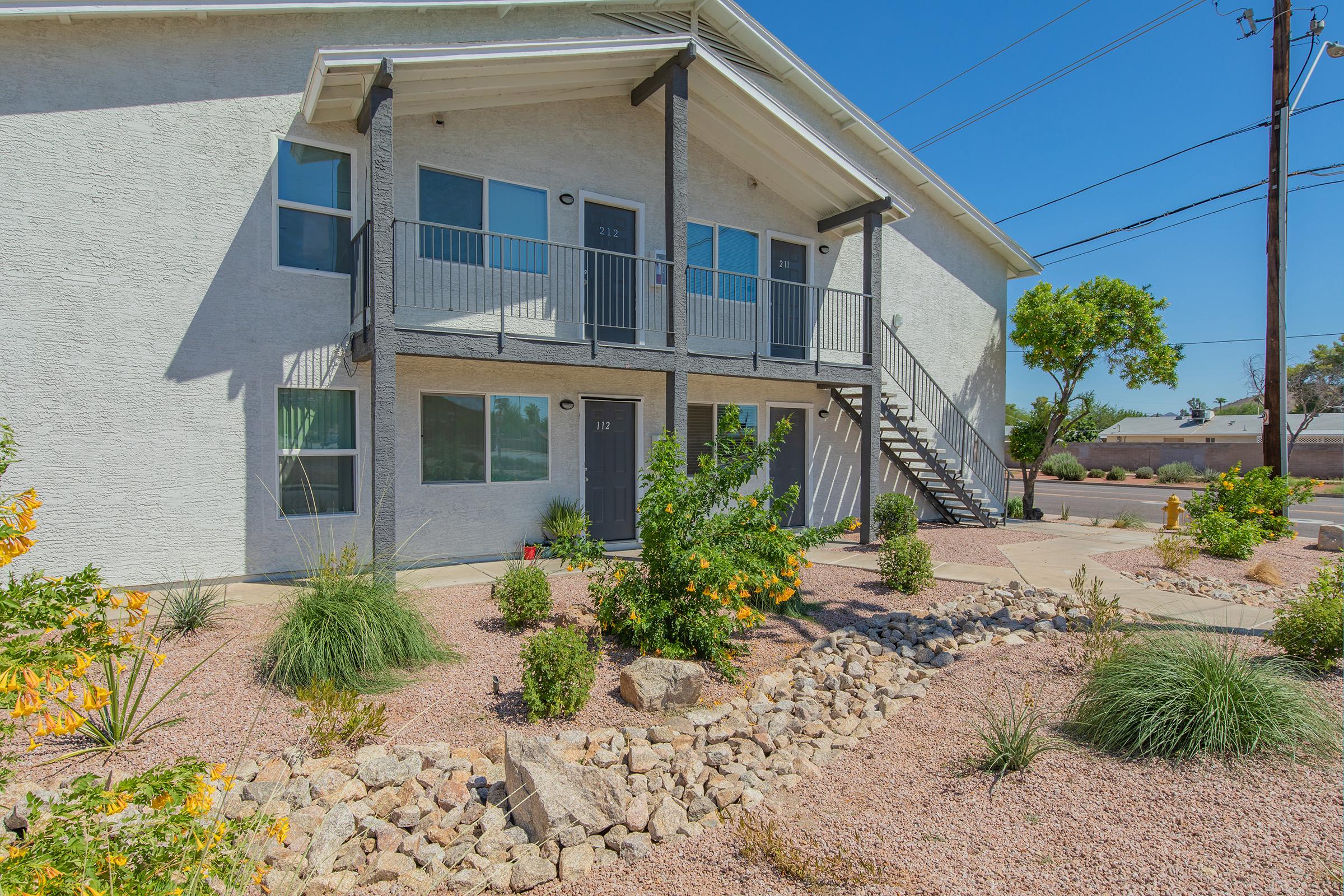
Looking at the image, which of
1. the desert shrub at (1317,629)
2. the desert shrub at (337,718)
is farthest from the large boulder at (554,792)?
the desert shrub at (1317,629)

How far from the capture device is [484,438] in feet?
31.8

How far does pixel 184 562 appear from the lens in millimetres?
7781

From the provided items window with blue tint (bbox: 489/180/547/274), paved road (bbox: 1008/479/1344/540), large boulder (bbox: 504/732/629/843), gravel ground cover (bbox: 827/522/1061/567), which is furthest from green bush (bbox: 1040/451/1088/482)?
large boulder (bbox: 504/732/629/843)

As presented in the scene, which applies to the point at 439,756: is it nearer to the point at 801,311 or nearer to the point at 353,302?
the point at 353,302

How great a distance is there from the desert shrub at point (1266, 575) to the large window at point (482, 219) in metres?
10.1

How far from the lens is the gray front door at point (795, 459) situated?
1272 centimetres

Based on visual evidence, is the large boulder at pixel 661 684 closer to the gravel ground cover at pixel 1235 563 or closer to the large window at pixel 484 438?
the large window at pixel 484 438

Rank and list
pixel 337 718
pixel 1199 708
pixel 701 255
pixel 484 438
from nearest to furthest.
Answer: pixel 1199 708 → pixel 337 718 → pixel 484 438 → pixel 701 255

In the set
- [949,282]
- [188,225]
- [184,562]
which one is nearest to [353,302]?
[188,225]

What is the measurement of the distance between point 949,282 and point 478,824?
46.8 feet

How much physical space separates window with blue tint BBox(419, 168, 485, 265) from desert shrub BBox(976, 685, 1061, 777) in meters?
7.66

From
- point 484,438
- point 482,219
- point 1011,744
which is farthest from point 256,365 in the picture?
point 1011,744

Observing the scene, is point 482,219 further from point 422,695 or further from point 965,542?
point 965,542

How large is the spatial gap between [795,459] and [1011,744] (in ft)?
29.9
